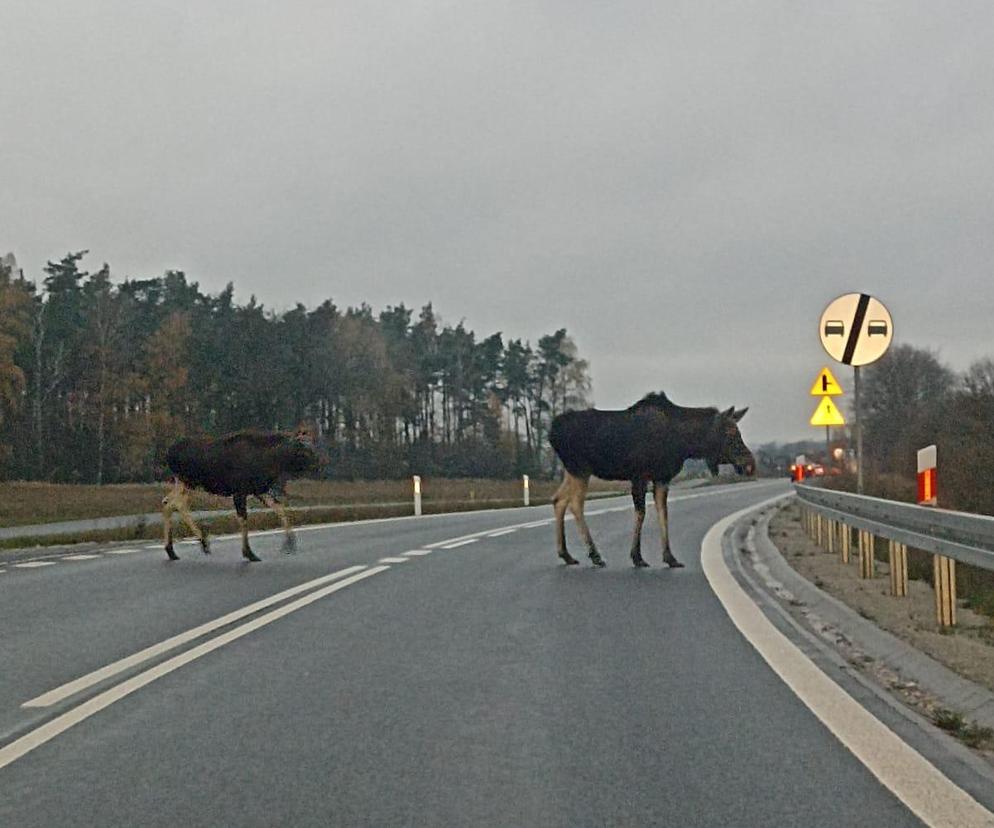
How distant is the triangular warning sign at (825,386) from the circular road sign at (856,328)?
15.0 feet

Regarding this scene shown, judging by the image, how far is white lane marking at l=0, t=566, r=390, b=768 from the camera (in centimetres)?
577

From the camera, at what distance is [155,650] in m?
8.53

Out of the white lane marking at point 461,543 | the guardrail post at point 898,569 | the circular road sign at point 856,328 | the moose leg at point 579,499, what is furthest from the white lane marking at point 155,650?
the circular road sign at point 856,328

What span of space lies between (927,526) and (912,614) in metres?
0.98

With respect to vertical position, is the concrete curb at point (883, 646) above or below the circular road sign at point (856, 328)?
below

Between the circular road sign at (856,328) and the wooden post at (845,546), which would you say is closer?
the circular road sign at (856,328)

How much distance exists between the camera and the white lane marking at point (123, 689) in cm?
577

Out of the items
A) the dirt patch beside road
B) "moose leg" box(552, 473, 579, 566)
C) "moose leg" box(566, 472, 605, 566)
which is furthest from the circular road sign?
"moose leg" box(552, 473, 579, 566)

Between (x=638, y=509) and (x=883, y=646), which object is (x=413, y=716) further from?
(x=638, y=509)

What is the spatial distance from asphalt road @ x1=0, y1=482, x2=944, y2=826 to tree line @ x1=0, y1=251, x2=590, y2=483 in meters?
53.3

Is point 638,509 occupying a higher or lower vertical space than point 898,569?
higher

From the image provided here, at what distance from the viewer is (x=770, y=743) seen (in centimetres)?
577

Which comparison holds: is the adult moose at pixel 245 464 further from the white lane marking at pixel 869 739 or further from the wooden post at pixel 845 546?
the white lane marking at pixel 869 739

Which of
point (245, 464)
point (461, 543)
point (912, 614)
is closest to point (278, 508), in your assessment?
point (245, 464)
